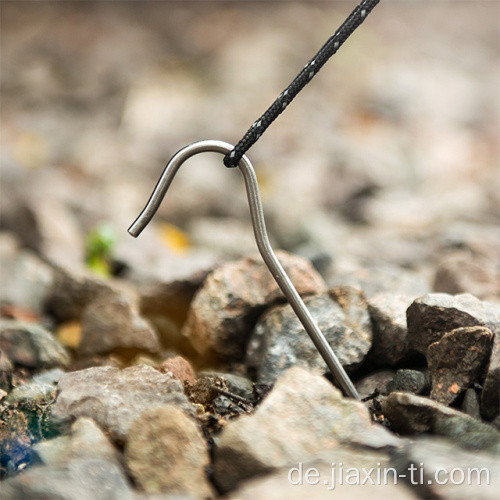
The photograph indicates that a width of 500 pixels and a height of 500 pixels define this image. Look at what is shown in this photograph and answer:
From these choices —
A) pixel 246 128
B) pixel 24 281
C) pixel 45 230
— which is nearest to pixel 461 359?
pixel 24 281

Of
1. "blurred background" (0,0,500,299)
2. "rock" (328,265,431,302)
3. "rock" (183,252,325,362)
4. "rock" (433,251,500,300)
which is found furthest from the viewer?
"blurred background" (0,0,500,299)

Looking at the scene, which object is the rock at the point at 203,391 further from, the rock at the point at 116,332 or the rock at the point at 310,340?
the rock at the point at 116,332

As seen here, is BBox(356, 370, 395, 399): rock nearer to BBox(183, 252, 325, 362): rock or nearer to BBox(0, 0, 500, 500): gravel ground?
BBox(0, 0, 500, 500): gravel ground

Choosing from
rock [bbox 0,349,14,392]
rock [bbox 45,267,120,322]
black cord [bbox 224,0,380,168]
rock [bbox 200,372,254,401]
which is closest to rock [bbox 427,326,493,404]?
rock [bbox 200,372,254,401]

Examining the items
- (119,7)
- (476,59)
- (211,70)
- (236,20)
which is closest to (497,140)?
(476,59)

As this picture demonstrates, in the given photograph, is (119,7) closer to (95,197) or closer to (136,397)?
(95,197)
